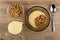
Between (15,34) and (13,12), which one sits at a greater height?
(13,12)

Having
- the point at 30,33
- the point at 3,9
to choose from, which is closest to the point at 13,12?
the point at 3,9

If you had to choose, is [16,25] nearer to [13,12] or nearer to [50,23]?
[13,12]

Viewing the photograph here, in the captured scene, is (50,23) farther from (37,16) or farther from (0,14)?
(0,14)

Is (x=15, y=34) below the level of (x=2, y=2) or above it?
below

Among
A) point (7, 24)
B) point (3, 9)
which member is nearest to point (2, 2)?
point (3, 9)

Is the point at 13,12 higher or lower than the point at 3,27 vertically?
higher

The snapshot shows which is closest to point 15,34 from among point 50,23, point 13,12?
point 13,12

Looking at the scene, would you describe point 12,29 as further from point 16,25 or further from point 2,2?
point 2,2
